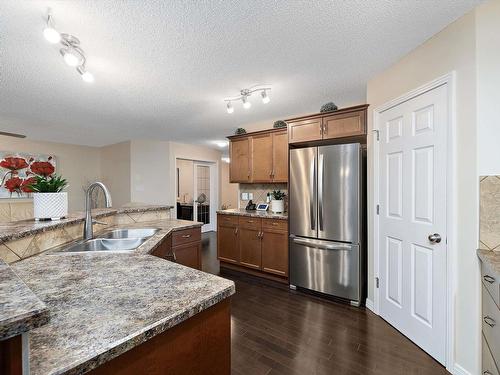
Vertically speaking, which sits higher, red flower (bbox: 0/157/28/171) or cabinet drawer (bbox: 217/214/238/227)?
red flower (bbox: 0/157/28/171)

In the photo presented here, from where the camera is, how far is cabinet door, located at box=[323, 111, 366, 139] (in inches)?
105

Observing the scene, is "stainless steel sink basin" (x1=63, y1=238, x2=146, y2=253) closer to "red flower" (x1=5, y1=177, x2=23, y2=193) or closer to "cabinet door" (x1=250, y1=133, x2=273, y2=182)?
"red flower" (x1=5, y1=177, x2=23, y2=193)

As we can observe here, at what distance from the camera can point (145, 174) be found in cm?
581

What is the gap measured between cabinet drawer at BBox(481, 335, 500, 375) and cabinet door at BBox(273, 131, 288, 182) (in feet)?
8.08

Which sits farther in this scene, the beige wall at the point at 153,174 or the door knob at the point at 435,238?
the beige wall at the point at 153,174

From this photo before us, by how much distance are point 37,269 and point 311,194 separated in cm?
249

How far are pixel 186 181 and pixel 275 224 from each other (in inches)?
156

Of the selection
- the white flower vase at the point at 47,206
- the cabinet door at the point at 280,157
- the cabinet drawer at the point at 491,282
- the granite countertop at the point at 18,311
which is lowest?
the cabinet drawer at the point at 491,282

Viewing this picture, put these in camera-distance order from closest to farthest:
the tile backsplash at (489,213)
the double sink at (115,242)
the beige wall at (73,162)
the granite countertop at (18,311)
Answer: the granite countertop at (18,311) < the tile backsplash at (489,213) < the double sink at (115,242) < the beige wall at (73,162)

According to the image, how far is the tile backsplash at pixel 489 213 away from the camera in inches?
58.8

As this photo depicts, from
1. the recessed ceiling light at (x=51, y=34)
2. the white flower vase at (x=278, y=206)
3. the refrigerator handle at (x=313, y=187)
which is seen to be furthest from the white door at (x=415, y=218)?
the recessed ceiling light at (x=51, y=34)

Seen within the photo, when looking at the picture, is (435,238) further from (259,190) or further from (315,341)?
(259,190)

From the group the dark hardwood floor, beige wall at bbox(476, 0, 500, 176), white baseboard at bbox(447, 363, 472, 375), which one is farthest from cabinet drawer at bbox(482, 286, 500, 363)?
beige wall at bbox(476, 0, 500, 176)

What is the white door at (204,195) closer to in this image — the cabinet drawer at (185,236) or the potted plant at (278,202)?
the potted plant at (278,202)
